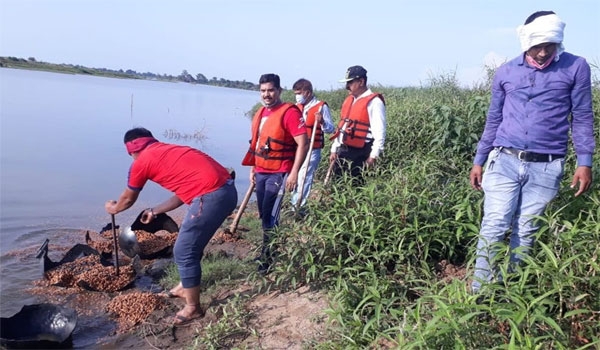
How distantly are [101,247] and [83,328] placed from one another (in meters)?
1.95

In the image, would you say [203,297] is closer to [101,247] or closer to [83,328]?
[83,328]

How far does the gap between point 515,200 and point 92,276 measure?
12.2ft

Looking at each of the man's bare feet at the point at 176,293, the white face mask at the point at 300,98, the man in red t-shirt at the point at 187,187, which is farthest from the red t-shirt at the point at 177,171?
the white face mask at the point at 300,98

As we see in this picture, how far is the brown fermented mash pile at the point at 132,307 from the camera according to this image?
13.3ft

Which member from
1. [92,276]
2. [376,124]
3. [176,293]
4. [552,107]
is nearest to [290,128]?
[376,124]

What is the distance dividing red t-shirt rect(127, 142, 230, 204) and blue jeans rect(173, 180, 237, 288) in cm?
7

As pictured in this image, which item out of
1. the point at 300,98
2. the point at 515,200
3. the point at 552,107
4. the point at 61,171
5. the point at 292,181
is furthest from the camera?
the point at 61,171

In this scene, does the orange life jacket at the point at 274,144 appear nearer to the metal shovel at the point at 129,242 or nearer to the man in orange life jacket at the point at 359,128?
the man in orange life jacket at the point at 359,128

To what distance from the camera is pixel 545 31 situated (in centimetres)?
267

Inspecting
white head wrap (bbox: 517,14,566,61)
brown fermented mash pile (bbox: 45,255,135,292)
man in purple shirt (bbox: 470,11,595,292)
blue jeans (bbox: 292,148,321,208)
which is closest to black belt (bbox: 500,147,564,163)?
man in purple shirt (bbox: 470,11,595,292)

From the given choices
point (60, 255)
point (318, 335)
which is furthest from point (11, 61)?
point (318, 335)

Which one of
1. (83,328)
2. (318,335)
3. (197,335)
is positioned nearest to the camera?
(318,335)

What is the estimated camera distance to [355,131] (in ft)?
16.9

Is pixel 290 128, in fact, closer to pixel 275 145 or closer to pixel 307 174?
pixel 275 145
